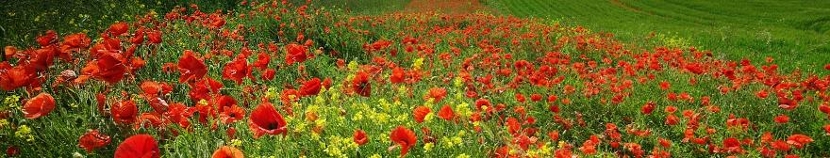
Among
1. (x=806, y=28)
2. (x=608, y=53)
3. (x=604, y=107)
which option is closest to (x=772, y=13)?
(x=806, y=28)

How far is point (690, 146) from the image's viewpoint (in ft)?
13.8

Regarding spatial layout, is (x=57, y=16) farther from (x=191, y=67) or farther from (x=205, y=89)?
(x=191, y=67)

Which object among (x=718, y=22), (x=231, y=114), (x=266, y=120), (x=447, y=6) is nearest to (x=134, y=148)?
(x=266, y=120)

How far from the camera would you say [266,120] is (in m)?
2.04

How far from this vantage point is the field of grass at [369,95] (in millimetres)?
2611

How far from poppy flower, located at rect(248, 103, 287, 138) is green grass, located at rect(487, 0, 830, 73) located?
8.07 m

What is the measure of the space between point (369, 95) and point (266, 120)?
1047mm

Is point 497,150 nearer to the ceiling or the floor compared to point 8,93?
nearer to the ceiling

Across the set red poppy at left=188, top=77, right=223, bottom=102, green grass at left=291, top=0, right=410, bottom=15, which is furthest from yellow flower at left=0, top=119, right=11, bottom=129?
green grass at left=291, top=0, right=410, bottom=15

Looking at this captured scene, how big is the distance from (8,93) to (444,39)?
5.16m

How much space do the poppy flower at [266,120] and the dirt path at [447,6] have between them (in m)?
14.3

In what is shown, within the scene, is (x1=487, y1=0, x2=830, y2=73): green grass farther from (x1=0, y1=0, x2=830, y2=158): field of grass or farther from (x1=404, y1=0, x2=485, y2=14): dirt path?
(x1=404, y1=0, x2=485, y2=14): dirt path

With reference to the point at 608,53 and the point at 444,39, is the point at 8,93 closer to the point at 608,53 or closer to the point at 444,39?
the point at 444,39

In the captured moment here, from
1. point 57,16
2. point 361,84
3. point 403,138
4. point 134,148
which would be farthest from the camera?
point 57,16
